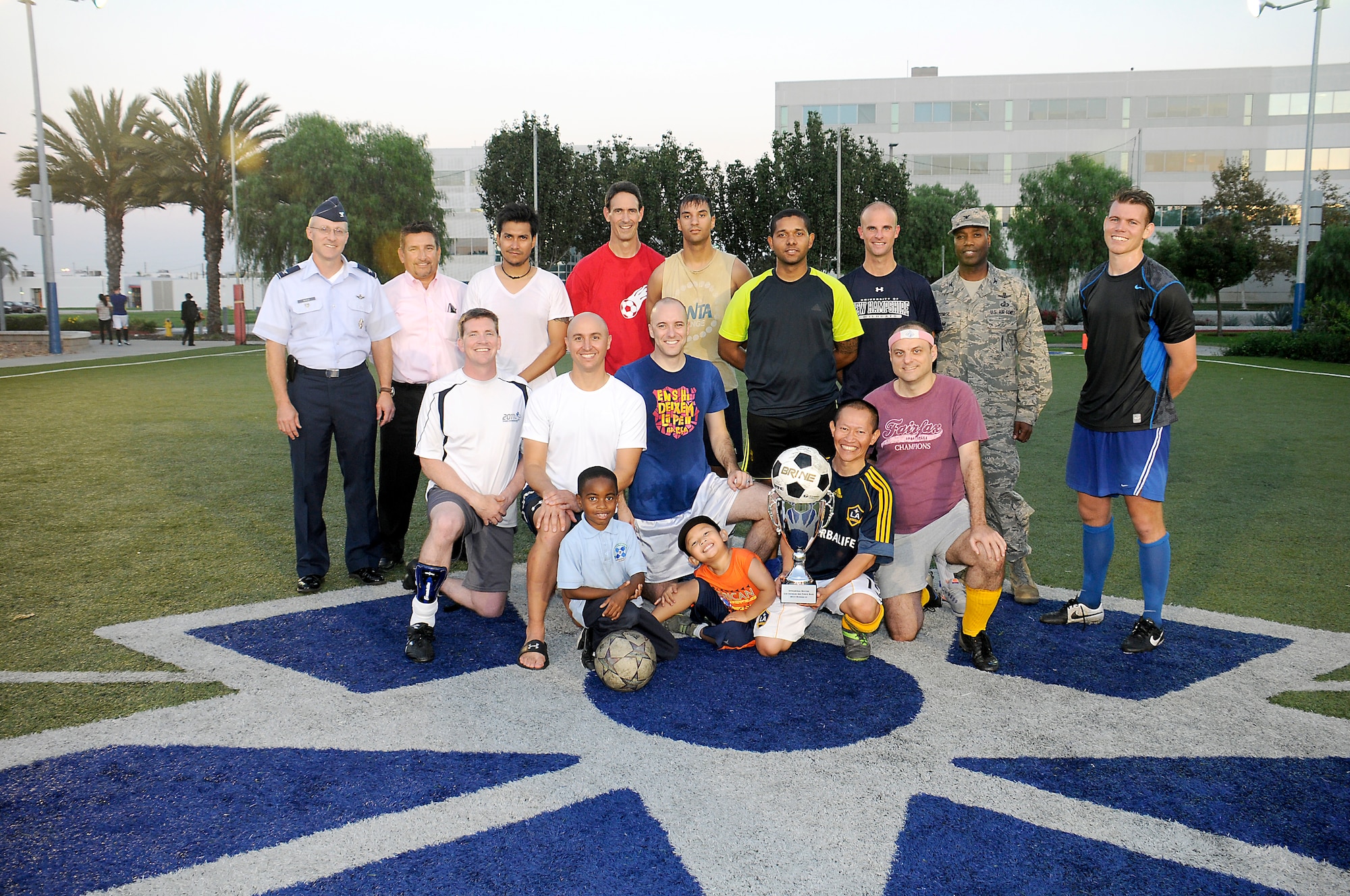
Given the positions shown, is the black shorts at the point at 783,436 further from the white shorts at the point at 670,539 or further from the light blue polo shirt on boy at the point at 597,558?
the light blue polo shirt on boy at the point at 597,558

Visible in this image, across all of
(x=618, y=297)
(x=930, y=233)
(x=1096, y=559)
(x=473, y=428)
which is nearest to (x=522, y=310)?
(x=618, y=297)

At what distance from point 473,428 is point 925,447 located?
2549mm

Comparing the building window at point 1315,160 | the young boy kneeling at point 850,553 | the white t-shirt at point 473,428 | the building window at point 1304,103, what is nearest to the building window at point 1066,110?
the building window at point 1304,103

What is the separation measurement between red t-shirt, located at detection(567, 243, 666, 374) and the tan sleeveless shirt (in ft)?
0.84

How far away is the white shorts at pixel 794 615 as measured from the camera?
15.5 ft

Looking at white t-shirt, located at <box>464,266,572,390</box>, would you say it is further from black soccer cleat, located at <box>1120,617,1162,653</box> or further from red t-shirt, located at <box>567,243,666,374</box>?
black soccer cleat, located at <box>1120,617,1162,653</box>

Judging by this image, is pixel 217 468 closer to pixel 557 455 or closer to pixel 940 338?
pixel 557 455

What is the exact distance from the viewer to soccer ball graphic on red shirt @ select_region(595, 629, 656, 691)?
4.23m

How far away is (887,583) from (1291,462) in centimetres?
728

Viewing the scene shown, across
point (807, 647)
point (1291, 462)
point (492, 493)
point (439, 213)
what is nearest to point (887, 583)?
point (807, 647)

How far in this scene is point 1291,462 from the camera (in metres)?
9.76

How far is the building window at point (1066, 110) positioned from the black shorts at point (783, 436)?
6789 centimetres

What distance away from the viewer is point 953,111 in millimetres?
66000

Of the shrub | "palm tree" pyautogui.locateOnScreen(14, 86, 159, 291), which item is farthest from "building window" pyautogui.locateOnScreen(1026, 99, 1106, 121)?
"palm tree" pyautogui.locateOnScreen(14, 86, 159, 291)
